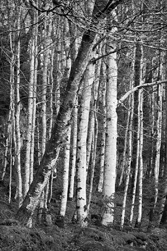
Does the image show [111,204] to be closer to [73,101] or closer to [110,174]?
[110,174]

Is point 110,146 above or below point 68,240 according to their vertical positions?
above

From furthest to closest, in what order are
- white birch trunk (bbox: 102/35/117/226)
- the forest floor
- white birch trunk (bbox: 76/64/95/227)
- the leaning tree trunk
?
white birch trunk (bbox: 76/64/95/227) → white birch trunk (bbox: 102/35/117/226) → the leaning tree trunk → the forest floor

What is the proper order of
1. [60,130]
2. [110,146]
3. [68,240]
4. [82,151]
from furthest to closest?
[82,151], [110,146], [68,240], [60,130]

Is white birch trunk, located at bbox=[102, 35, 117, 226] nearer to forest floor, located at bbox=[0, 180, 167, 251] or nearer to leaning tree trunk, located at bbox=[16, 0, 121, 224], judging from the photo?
forest floor, located at bbox=[0, 180, 167, 251]

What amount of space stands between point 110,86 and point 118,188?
13.4 meters

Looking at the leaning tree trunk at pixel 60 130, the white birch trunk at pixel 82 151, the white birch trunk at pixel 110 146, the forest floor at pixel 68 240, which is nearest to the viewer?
the forest floor at pixel 68 240

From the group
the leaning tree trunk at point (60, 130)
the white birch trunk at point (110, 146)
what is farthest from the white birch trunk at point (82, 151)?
the leaning tree trunk at point (60, 130)

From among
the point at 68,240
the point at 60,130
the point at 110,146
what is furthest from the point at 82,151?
the point at 60,130

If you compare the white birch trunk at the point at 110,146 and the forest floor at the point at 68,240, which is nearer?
the forest floor at the point at 68,240

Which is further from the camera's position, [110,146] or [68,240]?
[110,146]

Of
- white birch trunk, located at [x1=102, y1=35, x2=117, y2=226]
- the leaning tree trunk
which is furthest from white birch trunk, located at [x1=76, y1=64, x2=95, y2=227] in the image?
the leaning tree trunk

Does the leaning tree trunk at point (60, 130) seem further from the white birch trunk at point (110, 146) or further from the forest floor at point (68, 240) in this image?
the white birch trunk at point (110, 146)

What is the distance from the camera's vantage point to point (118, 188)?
19766 mm

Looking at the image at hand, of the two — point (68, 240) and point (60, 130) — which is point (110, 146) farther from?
point (60, 130)
